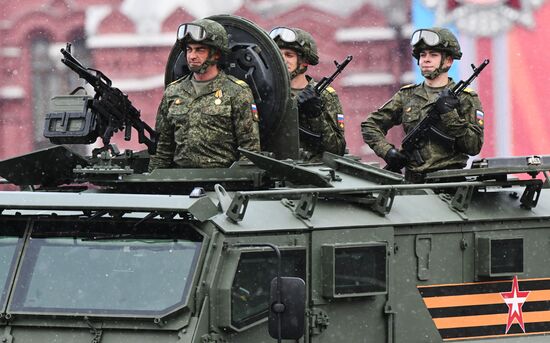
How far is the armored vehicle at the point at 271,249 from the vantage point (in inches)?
374

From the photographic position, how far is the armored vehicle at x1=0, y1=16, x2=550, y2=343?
9492 mm

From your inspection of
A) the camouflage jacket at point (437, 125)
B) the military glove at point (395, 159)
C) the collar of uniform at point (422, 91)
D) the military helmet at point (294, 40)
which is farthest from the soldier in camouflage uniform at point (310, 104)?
the collar of uniform at point (422, 91)

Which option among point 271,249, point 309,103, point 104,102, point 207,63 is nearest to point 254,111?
point 207,63

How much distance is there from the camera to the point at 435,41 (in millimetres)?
12539

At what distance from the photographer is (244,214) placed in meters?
9.77

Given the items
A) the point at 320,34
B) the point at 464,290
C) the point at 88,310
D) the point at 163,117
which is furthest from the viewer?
the point at 320,34

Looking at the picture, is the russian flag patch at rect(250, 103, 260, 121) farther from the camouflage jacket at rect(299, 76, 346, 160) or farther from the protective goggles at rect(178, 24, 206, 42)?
the camouflage jacket at rect(299, 76, 346, 160)

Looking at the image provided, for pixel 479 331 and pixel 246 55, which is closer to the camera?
pixel 479 331

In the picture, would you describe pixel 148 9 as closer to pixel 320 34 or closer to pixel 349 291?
pixel 320 34

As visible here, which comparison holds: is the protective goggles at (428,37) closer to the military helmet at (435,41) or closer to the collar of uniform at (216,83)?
the military helmet at (435,41)

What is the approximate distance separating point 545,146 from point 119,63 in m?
4.99

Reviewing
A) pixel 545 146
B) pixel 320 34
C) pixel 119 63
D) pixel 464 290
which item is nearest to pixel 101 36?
pixel 119 63

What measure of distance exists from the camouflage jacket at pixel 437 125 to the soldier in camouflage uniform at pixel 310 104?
42cm

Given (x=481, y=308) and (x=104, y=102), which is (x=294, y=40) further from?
(x=481, y=308)
